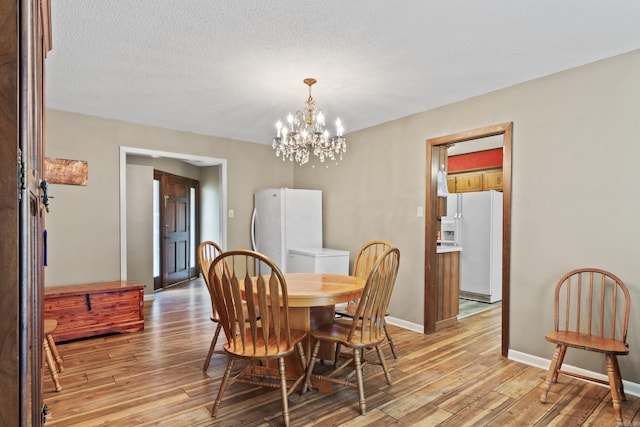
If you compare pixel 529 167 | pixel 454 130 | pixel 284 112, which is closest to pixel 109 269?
pixel 284 112

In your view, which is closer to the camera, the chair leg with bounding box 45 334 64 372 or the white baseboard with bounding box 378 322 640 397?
the white baseboard with bounding box 378 322 640 397

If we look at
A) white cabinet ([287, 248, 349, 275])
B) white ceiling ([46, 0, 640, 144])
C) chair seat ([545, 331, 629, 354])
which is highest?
white ceiling ([46, 0, 640, 144])

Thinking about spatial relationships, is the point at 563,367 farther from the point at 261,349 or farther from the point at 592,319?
the point at 261,349

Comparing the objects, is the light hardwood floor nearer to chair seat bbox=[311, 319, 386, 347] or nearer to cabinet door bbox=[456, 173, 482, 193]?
chair seat bbox=[311, 319, 386, 347]

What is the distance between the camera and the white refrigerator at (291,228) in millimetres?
4578

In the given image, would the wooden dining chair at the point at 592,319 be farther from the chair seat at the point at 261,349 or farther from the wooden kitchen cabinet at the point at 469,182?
the wooden kitchen cabinet at the point at 469,182

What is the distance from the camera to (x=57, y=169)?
12.5 ft

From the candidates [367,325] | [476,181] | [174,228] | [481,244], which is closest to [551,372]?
[367,325]

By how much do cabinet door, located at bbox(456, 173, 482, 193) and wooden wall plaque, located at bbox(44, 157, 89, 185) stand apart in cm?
573

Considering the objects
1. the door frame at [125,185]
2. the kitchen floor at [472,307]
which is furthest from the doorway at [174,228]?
the kitchen floor at [472,307]

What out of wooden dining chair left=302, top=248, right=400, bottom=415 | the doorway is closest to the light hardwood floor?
wooden dining chair left=302, top=248, right=400, bottom=415

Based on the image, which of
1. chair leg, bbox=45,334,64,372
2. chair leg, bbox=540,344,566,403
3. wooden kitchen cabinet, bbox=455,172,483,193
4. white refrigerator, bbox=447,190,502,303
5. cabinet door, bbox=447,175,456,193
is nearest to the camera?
chair leg, bbox=540,344,566,403

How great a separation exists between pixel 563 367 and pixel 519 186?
4.72ft

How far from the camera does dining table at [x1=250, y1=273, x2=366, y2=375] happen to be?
226 cm
